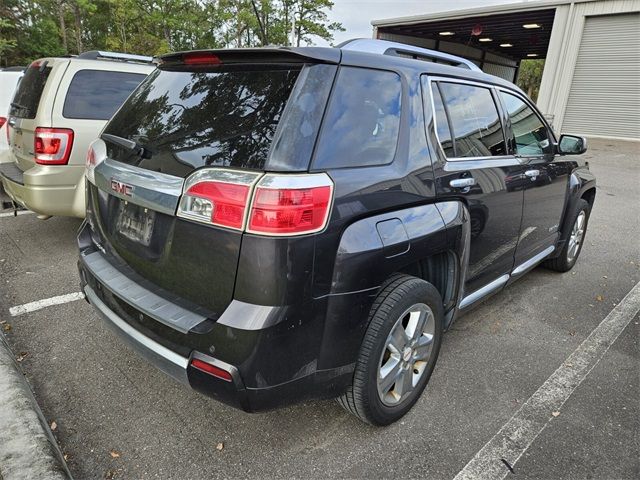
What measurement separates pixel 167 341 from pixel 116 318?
44cm

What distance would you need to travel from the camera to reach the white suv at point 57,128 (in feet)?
13.4

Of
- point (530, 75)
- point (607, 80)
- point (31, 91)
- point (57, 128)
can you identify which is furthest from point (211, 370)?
point (530, 75)

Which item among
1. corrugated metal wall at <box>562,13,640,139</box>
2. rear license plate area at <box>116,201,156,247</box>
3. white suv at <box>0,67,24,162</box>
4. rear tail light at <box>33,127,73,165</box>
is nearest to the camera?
rear license plate area at <box>116,201,156,247</box>

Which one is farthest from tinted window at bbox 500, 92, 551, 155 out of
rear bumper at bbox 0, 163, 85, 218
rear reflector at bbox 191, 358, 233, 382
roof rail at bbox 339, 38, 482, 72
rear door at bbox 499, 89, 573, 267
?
rear bumper at bbox 0, 163, 85, 218

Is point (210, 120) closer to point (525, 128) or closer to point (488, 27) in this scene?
point (525, 128)

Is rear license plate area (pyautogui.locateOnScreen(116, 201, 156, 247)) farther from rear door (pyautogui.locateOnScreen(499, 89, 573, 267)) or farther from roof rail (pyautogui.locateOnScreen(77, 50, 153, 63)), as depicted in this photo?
roof rail (pyautogui.locateOnScreen(77, 50, 153, 63))

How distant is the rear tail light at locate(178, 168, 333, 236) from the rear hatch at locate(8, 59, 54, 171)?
3.25 m

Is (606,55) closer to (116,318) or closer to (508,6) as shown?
(508,6)

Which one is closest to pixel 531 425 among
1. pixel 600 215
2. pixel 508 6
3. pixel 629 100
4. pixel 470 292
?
pixel 470 292

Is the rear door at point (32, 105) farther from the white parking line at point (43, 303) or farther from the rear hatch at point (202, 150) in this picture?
the rear hatch at point (202, 150)

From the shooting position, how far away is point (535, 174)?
3.33 meters

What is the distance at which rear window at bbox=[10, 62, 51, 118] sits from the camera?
425cm

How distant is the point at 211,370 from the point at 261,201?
2.34 feet

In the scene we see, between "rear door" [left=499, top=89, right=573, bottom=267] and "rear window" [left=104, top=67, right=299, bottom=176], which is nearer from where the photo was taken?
"rear window" [left=104, top=67, right=299, bottom=176]
